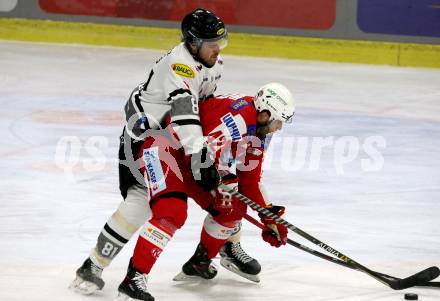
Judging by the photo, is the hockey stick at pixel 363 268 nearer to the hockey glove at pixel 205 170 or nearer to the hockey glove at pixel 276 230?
the hockey glove at pixel 276 230

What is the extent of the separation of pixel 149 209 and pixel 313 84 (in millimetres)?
4893

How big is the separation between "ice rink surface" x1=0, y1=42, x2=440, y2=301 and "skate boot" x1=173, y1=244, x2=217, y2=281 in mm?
57

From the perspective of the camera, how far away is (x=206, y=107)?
431 centimetres

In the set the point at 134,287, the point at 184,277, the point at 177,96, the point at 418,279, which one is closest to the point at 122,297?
the point at 134,287

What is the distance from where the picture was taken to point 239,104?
4.24 meters

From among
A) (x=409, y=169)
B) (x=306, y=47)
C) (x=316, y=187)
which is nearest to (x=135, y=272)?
(x=316, y=187)

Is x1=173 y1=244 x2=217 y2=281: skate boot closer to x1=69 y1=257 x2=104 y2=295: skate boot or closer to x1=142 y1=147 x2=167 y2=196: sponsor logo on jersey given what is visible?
x1=69 y1=257 x2=104 y2=295: skate boot

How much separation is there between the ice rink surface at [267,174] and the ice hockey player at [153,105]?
155 millimetres

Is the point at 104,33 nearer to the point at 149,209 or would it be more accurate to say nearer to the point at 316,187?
the point at 316,187

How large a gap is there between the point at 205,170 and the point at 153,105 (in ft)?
1.30

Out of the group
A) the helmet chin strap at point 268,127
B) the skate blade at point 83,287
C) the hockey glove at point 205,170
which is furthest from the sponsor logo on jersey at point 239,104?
the skate blade at point 83,287

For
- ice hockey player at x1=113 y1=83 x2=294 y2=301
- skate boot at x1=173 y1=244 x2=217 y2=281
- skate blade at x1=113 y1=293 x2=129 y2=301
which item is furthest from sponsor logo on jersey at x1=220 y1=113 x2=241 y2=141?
skate blade at x1=113 y1=293 x2=129 y2=301

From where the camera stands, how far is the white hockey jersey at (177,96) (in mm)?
4078

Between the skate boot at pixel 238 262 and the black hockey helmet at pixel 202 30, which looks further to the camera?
the skate boot at pixel 238 262
